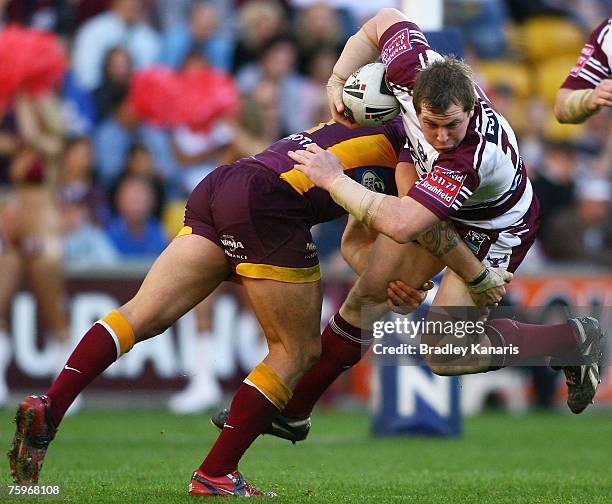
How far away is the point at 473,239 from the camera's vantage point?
593 centimetres

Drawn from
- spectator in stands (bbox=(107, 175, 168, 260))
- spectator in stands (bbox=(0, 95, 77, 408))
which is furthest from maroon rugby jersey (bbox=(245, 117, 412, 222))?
spectator in stands (bbox=(107, 175, 168, 260))

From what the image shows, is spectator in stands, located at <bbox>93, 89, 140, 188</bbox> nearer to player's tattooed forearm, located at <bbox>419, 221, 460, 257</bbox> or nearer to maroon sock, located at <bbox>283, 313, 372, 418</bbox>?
maroon sock, located at <bbox>283, 313, 372, 418</bbox>

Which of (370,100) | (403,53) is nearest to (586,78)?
(403,53)

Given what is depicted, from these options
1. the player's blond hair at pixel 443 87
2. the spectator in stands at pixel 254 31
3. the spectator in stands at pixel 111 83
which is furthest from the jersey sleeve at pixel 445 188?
the spectator in stands at pixel 254 31

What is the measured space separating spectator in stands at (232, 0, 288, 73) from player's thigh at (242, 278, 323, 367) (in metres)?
8.41

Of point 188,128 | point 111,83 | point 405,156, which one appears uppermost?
point 405,156

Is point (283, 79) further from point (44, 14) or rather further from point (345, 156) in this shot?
point (345, 156)

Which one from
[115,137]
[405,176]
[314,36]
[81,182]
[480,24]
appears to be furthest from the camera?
[480,24]

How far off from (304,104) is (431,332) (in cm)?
790

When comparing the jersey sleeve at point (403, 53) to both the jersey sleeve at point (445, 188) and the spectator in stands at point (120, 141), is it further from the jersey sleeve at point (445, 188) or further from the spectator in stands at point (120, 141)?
the spectator in stands at point (120, 141)

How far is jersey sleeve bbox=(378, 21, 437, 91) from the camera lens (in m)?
5.64

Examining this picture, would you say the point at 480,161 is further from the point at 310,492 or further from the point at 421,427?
the point at 421,427

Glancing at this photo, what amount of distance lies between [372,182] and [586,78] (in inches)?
56.7

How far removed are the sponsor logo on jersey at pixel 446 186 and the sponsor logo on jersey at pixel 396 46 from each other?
2.35 feet
